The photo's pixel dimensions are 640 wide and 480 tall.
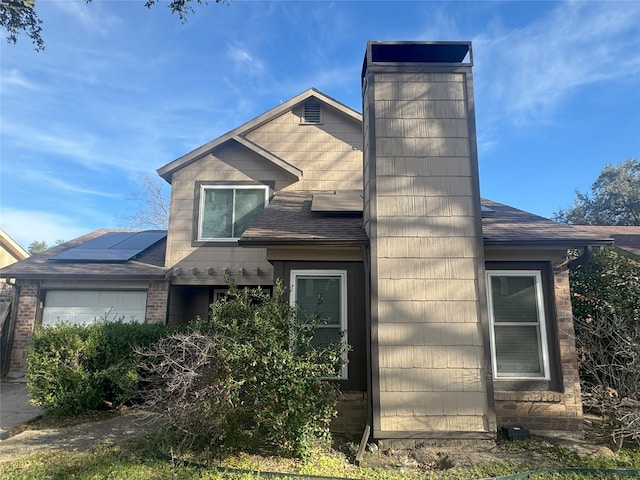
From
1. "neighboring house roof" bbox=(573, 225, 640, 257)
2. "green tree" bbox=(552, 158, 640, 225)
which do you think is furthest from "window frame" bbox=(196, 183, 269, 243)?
"green tree" bbox=(552, 158, 640, 225)

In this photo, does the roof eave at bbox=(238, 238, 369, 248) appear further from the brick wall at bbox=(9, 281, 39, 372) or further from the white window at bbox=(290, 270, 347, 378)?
the brick wall at bbox=(9, 281, 39, 372)

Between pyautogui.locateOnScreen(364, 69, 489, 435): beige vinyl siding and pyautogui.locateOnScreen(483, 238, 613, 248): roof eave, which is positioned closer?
pyautogui.locateOnScreen(364, 69, 489, 435): beige vinyl siding

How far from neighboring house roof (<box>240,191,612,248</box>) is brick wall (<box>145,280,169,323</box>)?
11.7 feet

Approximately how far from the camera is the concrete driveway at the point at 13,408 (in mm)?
5969

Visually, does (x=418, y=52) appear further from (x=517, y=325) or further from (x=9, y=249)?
(x=9, y=249)

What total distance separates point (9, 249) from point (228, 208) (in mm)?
14072

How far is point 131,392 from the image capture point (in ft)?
20.2

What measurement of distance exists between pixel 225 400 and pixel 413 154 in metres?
4.23

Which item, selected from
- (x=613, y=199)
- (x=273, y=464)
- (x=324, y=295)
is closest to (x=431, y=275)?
(x=324, y=295)

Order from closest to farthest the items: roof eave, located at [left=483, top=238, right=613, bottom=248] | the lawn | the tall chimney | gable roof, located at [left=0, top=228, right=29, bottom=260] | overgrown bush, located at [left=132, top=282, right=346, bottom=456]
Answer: the lawn → overgrown bush, located at [left=132, top=282, right=346, bottom=456] → the tall chimney → roof eave, located at [left=483, top=238, right=613, bottom=248] → gable roof, located at [left=0, top=228, right=29, bottom=260]

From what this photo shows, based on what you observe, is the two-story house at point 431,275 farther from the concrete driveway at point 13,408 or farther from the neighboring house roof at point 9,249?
the neighboring house roof at point 9,249

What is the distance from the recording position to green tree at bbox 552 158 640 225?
2209 cm

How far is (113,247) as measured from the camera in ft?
34.7

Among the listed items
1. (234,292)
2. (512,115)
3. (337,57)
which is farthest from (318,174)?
(512,115)
